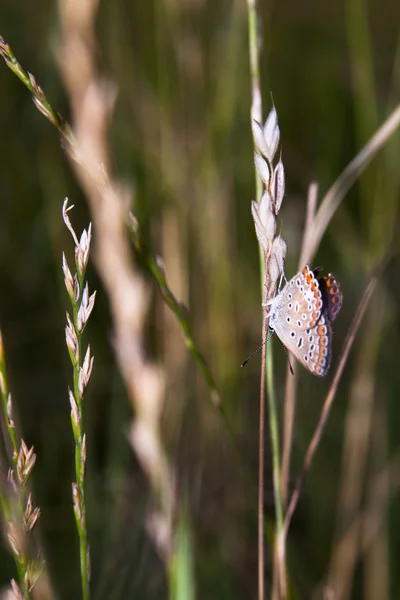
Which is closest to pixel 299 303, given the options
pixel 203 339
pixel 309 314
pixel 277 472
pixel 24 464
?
pixel 309 314

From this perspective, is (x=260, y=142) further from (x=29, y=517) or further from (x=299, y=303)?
(x=29, y=517)

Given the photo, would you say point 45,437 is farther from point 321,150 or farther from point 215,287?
point 321,150

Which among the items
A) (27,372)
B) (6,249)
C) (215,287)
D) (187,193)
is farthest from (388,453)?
(6,249)

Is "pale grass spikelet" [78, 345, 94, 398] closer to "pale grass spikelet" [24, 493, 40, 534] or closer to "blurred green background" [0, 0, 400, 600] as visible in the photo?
"pale grass spikelet" [24, 493, 40, 534]

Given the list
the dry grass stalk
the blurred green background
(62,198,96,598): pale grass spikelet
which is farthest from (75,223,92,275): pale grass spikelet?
the blurred green background

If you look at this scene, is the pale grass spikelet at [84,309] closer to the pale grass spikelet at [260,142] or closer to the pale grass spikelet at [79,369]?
the pale grass spikelet at [79,369]
